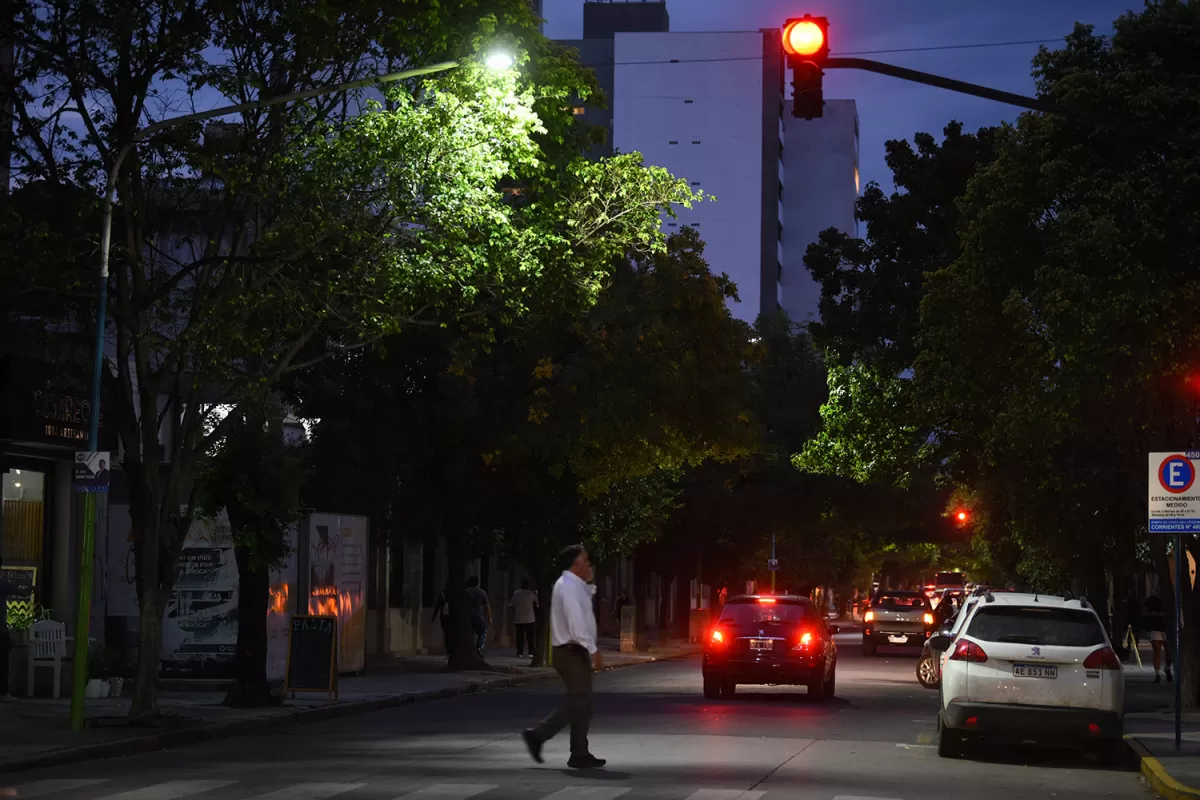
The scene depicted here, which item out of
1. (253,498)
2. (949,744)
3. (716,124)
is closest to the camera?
(949,744)

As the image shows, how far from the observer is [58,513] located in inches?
1065

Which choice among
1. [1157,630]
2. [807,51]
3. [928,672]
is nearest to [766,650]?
[928,672]

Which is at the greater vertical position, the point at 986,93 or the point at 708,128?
the point at 708,128

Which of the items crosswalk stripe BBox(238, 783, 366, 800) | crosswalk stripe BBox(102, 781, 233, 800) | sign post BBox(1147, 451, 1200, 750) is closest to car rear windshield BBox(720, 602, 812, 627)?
sign post BBox(1147, 451, 1200, 750)

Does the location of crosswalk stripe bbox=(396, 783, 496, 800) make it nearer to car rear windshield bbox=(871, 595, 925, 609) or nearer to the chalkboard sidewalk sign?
the chalkboard sidewalk sign

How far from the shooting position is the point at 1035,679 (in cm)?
1728

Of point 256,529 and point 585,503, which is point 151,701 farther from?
point 585,503

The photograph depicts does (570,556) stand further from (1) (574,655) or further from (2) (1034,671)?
(2) (1034,671)

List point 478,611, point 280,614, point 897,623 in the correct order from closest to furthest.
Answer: point 280,614 → point 478,611 → point 897,623

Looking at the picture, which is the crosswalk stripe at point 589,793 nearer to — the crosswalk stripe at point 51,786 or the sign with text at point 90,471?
the crosswalk stripe at point 51,786

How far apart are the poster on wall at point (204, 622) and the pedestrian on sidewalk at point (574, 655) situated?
1224 cm

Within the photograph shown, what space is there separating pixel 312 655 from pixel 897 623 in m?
28.6

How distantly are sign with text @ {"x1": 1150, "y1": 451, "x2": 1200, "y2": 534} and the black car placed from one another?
8.92 m

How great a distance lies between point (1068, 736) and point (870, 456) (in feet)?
56.8
